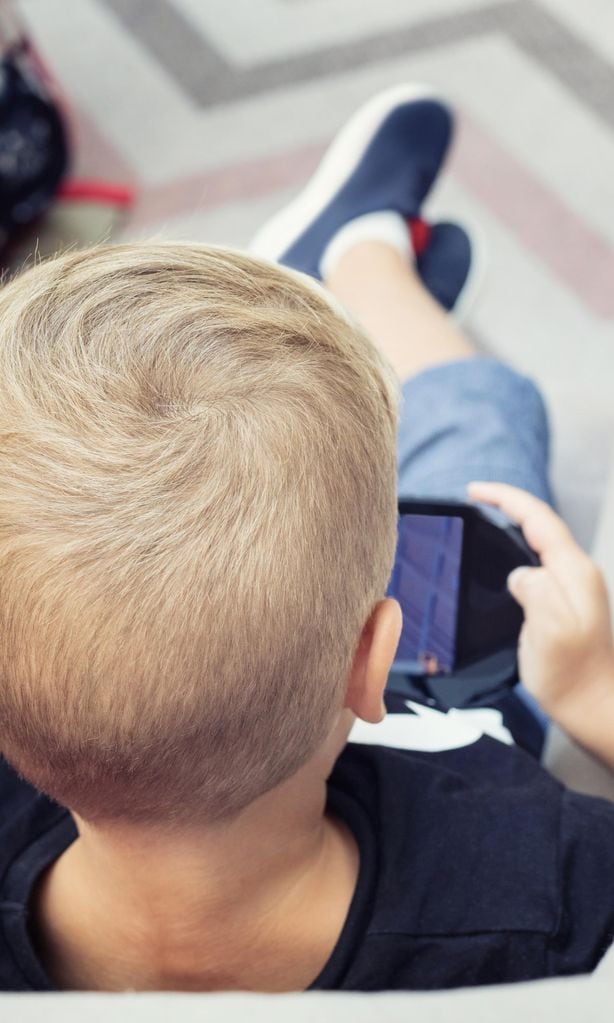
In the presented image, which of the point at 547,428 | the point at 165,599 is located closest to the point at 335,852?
the point at 165,599

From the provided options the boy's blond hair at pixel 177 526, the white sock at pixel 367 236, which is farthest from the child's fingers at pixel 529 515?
the white sock at pixel 367 236

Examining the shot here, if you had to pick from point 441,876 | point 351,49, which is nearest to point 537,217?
point 351,49

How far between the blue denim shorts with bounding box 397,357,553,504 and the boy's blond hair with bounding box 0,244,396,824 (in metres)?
0.34

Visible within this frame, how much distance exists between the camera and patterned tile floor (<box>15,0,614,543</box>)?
1157mm

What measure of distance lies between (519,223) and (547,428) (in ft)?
1.59

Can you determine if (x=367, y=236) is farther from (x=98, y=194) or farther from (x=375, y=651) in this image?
(x=375, y=651)

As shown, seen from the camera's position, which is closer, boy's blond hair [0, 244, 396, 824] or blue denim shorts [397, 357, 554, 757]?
boy's blond hair [0, 244, 396, 824]

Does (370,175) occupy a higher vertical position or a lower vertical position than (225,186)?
higher

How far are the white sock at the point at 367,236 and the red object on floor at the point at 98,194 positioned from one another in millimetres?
366

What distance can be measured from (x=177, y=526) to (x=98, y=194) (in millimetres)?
1024

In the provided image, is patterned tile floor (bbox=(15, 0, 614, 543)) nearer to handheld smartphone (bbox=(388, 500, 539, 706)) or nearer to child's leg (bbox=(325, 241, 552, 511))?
child's leg (bbox=(325, 241, 552, 511))

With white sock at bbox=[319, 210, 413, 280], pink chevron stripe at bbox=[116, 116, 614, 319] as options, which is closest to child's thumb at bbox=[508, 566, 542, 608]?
white sock at bbox=[319, 210, 413, 280]

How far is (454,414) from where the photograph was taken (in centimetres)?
76

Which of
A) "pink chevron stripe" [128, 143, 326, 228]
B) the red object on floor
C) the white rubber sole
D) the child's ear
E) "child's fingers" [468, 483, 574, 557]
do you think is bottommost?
the red object on floor
